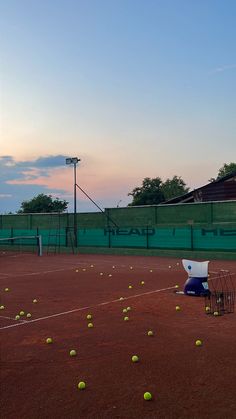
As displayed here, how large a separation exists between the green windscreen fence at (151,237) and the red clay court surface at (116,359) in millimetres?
15151

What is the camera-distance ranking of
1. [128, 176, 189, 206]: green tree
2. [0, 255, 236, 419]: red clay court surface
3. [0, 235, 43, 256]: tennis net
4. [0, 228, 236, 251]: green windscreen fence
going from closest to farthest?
[0, 255, 236, 419]: red clay court surface < [0, 228, 236, 251]: green windscreen fence < [0, 235, 43, 256]: tennis net < [128, 176, 189, 206]: green tree

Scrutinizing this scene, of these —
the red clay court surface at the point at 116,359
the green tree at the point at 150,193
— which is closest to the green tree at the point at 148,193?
the green tree at the point at 150,193

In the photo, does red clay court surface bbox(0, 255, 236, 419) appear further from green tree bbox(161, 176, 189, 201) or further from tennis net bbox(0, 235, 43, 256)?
green tree bbox(161, 176, 189, 201)

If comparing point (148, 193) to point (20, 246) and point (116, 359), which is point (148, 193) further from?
point (116, 359)

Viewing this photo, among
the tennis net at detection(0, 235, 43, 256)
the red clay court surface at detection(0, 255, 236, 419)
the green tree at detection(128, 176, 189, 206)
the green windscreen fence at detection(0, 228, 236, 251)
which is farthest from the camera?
the green tree at detection(128, 176, 189, 206)

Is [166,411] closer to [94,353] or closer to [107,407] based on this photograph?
[107,407]

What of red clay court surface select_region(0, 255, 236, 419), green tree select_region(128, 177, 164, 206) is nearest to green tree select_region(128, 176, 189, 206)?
green tree select_region(128, 177, 164, 206)

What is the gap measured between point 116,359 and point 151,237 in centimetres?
2321

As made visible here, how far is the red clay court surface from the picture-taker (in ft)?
16.4

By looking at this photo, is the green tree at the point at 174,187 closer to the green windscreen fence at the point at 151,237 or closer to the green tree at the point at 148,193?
the green tree at the point at 148,193

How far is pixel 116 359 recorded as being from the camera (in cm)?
667

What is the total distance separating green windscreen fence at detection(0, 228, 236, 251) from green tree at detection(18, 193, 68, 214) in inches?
1398

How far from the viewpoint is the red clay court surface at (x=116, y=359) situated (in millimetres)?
4984

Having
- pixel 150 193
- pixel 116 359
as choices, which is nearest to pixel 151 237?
pixel 116 359
